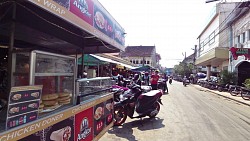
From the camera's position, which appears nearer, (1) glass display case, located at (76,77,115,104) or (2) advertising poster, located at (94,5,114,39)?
(1) glass display case, located at (76,77,115,104)

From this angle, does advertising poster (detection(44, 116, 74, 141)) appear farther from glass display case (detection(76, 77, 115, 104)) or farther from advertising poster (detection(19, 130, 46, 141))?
glass display case (detection(76, 77, 115, 104))

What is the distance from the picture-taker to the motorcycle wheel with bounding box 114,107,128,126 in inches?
231

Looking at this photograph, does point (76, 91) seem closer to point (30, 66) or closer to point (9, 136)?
point (30, 66)

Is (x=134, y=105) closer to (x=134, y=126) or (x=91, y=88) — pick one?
(x=134, y=126)

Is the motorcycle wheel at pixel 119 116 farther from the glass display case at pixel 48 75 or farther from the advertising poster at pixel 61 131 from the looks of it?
the advertising poster at pixel 61 131

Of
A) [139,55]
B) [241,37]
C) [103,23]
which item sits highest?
[139,55]

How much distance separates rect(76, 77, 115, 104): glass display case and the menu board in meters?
1.01

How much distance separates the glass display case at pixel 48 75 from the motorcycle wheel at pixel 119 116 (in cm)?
296

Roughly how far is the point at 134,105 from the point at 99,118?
2405 mm

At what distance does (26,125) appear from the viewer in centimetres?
189

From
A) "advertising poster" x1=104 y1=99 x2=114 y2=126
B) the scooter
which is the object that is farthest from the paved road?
"advertising poster" x1=104 y1=99 x2=114 y2=126

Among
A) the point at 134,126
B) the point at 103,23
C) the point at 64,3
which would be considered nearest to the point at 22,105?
the point at 64,3

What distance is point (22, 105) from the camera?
1.94m

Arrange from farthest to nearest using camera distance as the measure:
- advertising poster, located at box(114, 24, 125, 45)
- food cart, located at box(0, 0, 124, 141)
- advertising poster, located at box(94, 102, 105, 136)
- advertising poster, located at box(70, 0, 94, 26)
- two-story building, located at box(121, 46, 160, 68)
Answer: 1. two-story building, located at box(121, 46, 160, 68)
2. advertising poster, located at box(114, 24, 125, 45)
3. advertising poster, located at box(94, 102, 105, 136)
4. advertising poster, located at box(70, 0, 94, 26)
5. food cart, located at box(0, 0, 124, 141)
